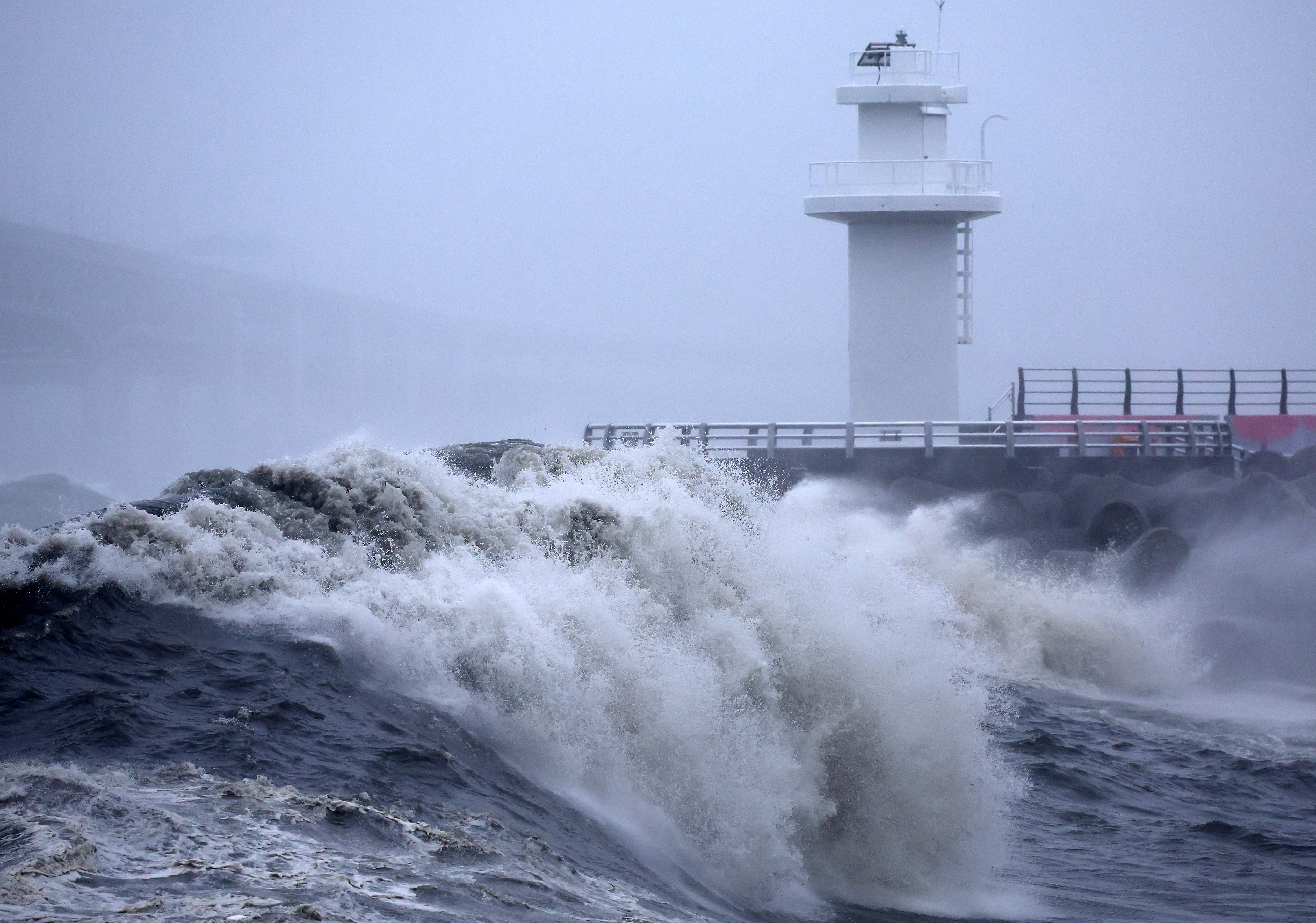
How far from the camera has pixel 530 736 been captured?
18.9 ft

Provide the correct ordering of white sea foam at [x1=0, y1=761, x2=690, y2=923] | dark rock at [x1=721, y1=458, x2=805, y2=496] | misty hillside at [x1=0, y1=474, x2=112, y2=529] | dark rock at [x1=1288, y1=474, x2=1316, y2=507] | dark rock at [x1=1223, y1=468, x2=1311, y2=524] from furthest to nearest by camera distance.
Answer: misty hillside at [x1=0, y1=474, x2=112, y2=529] < dark rock at [x1=1288, y1=474, x2=1316, y2=507] < dark rock at [x1=1223, y1=468, x2=1311, y2=524] < dark rock at [x1=721, y1=458, x2=805, y2=496] < white sea foam at [x1=0, y1=761, x2=690, y2=923]

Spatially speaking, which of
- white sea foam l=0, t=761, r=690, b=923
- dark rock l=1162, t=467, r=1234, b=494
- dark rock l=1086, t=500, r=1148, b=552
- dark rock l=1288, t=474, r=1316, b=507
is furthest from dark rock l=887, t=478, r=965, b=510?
white sea foam l=0, t=761, r=690, b=923

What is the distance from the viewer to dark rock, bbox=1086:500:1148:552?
16312 mm

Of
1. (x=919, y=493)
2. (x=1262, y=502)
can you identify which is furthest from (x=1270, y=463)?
(x=919, y=493)

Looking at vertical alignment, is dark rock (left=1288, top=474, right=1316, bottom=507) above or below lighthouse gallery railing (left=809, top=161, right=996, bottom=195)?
below

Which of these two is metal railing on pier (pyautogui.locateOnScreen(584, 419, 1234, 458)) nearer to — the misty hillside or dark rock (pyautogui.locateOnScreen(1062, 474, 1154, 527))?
dark rock (pyautogui.locateOnScreen(1062, 474, 1154, 527))

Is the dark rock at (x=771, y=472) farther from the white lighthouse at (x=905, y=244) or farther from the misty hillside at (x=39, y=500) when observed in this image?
the misty hillside at (x=39, y=500)

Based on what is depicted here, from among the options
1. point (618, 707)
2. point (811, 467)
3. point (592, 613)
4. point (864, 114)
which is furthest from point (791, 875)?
point (864, 114)

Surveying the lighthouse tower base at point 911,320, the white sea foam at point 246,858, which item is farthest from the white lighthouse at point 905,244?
the white sea foam at point 246,858

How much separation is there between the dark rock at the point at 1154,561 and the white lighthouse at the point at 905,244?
480 centimetres

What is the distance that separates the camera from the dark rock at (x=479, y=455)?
1121 centimetres

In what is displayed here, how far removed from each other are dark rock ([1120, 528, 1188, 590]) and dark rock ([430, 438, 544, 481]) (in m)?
7.19

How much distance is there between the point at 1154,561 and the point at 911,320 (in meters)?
5.91

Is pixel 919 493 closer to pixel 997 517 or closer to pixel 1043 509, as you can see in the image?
pixel 997 517
